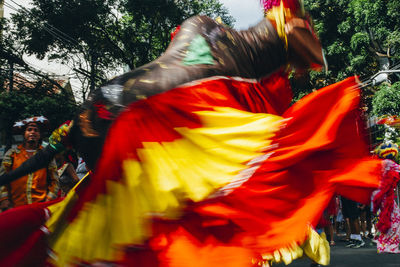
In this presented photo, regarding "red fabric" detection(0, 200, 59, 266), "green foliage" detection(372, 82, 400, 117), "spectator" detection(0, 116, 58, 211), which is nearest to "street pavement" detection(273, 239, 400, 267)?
"spectator" detection(0, 116, 58, 211)

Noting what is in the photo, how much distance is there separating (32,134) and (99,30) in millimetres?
13917

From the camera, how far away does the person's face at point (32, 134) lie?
4445 mm

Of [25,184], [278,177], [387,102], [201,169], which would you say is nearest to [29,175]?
[25,184]

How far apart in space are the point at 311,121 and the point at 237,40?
20.8 inches

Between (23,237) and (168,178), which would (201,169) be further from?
(23,237)

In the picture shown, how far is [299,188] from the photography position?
5.36ft

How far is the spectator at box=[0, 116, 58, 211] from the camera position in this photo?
4.36m

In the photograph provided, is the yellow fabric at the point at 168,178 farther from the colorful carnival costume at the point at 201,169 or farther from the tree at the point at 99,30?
the tree at the point at 99,30

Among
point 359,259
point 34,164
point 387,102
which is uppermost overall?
point 34,164

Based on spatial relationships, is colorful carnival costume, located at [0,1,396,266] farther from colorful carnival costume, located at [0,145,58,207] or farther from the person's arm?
colorful carnival costume, located at [0,145,58,207]

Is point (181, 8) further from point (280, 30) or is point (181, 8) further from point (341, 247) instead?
point (280, 30)

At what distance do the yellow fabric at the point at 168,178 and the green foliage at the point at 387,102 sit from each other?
12983 mm

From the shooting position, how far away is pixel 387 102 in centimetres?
1360

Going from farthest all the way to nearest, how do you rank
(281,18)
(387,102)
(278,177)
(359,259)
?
(387,102) → (359,259) → (281,18) → (278,177)
